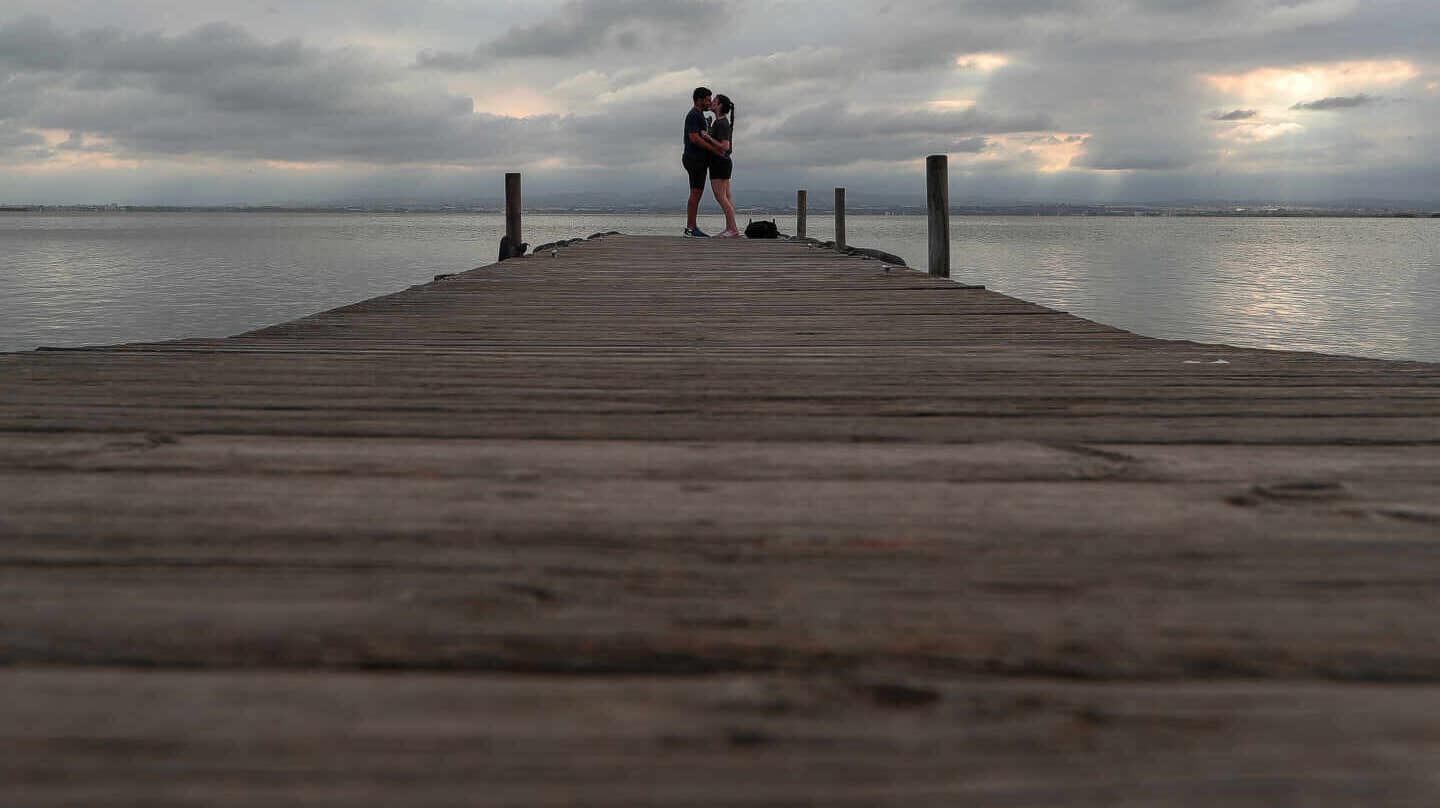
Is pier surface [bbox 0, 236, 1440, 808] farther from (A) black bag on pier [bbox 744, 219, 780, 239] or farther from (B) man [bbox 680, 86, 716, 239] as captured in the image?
(A) black bag on pier [bbox 744, 219, 780, 239]

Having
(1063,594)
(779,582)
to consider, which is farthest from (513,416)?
(1063,594)

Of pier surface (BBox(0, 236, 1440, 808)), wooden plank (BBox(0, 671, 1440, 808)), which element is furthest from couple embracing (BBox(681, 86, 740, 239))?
wooden plank (BBox(0, 671, 1440, 808))

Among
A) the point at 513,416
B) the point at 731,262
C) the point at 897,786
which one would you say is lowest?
the point at 897,786

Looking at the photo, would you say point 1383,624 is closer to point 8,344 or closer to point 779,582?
point 779,582

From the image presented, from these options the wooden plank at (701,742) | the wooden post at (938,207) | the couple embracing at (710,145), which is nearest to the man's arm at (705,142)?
the couple embracing at (710,145)

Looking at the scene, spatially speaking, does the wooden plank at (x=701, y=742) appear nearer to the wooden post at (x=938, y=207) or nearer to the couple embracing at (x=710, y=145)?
the wooden post at (x=938, y=207)

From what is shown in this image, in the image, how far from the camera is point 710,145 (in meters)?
10.8

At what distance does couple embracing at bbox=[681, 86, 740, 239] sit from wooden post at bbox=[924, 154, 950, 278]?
2.29 metres

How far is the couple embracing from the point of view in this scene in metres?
10.8

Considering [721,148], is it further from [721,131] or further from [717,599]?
[717,599]

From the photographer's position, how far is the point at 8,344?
15.6 metres

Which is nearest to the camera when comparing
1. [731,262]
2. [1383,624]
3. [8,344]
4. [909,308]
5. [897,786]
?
[897,786]

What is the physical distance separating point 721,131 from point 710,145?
29cm

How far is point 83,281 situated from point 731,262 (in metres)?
26.7
